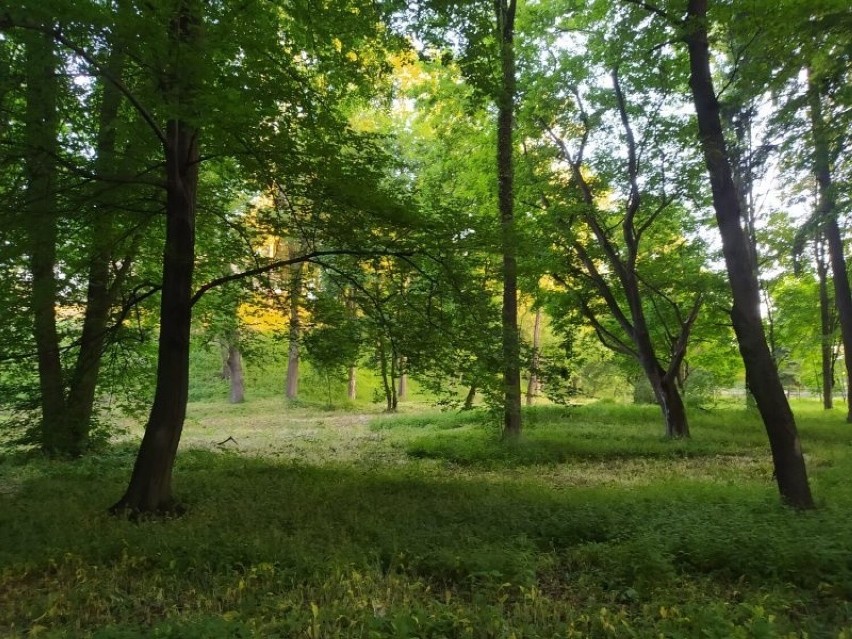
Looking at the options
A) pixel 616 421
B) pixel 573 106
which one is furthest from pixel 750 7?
pixel 616 421

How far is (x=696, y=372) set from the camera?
26.5 metres

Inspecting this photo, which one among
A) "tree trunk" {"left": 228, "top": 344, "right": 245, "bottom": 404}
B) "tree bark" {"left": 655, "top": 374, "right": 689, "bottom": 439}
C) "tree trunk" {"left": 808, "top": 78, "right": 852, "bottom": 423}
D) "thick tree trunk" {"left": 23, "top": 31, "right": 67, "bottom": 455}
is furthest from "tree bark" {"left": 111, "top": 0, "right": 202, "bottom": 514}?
"tree trunk" {"left": 228, "top": 344, "right": 245, "bottom": 404}

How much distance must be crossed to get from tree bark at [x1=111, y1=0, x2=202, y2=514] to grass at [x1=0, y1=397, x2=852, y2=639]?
59cm

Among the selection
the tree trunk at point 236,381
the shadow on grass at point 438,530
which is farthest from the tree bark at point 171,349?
the tree trunk at point 236,381

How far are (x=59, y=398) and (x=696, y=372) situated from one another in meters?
26.0

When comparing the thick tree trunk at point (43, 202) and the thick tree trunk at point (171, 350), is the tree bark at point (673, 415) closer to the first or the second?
the thick tree trunk at point (171, 350)

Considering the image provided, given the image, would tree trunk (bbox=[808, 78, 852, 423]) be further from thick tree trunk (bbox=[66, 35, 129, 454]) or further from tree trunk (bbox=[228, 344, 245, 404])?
tree trunk (bbox=[228, 344, 245, 404])

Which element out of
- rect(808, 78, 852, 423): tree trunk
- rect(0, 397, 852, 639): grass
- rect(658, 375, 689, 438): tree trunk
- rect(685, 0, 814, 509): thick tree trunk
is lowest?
rect(0, 397, 852, 639): grass

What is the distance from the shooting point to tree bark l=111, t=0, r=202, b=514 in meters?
7.17

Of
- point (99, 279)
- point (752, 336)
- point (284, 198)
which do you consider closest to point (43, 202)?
point (99, 279)

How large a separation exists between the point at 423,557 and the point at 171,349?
177 inches

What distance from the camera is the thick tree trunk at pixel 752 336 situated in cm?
720

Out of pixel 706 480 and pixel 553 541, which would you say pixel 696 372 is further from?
pixel 553 541

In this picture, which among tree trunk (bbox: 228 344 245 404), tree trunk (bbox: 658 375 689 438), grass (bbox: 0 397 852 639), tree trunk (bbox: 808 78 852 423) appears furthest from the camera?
tree trunk (bbox: 228 344 245 404)
